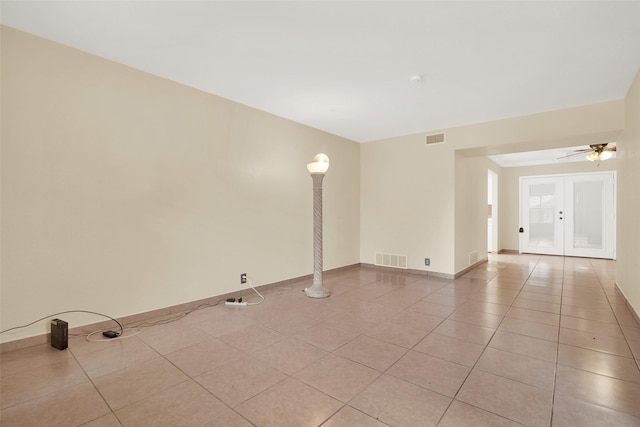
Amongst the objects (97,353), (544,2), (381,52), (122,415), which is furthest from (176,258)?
(544,2)

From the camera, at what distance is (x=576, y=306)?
365 cm

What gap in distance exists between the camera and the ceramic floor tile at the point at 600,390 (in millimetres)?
1766

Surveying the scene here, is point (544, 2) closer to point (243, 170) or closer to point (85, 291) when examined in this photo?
point (243, 170)

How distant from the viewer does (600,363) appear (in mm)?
2254

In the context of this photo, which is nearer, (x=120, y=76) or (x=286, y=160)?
(x=120, y=76)

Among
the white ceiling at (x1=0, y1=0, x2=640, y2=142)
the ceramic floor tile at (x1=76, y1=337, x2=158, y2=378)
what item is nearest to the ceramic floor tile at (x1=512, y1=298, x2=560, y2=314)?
the white ceiling at (x1=0, y1=0, x2=640, y2=142)

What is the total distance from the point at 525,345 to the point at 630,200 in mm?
2353

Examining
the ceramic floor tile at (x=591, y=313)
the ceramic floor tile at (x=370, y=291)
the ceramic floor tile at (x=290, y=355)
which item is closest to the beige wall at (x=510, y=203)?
the ceramic floor tile at (x=591, y=313)

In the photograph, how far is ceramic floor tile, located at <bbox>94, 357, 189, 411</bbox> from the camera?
1828mm

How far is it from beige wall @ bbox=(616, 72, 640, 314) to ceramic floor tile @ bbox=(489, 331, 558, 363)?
1341mm

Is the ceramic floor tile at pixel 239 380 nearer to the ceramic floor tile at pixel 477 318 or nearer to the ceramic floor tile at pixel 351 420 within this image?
the ceramic floor tile at pixel 351 420

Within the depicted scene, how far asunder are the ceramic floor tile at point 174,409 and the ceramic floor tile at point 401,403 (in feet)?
2.77

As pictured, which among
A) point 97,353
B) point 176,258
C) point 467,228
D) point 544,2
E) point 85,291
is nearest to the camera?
point 544,2

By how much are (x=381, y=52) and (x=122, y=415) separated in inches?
129
